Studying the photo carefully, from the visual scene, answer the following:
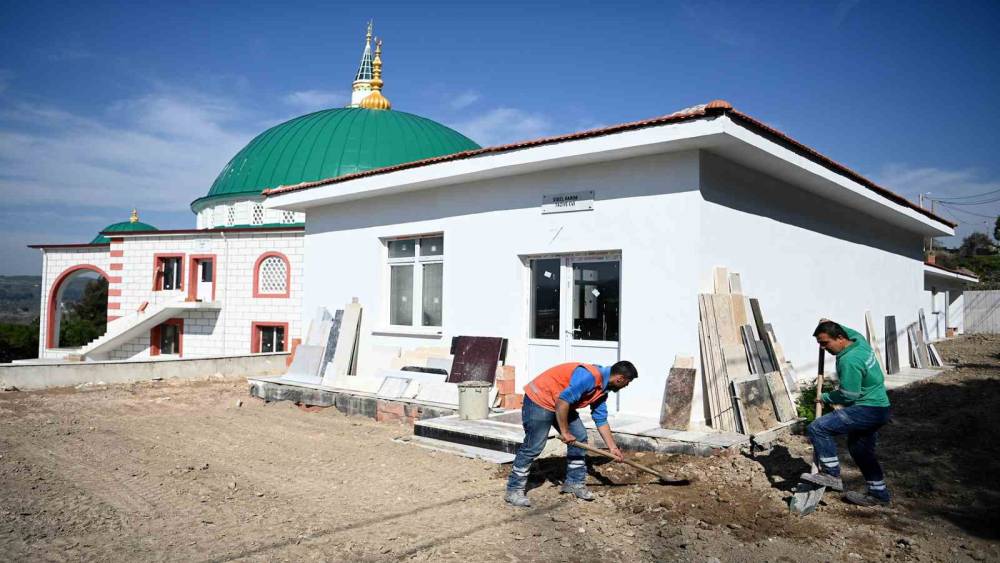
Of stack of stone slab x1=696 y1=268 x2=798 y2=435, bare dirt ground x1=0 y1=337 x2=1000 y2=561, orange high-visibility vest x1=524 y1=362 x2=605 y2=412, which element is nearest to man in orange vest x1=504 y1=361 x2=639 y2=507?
orange high-visibility vest x1=524 y1=362 x2=605 y2=412

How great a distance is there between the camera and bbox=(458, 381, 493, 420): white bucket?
8.62m

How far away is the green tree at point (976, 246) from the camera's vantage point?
58344 mm

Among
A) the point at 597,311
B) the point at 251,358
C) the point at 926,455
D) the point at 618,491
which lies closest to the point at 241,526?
the point at 618,491

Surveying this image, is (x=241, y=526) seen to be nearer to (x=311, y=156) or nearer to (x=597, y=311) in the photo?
(x=597, y=311)

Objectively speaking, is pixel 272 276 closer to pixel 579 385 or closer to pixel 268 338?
pixel 268 338

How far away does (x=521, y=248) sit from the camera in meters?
9.77

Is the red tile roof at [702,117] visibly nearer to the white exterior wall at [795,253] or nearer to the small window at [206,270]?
the white exterior wall at [795,253]

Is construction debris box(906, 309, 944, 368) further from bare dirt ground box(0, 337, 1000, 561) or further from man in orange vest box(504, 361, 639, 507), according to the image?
man in orange vest box(504, 361, 639, 507)

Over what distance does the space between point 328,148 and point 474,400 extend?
17.5 metres

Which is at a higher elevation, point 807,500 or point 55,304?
point 55,304

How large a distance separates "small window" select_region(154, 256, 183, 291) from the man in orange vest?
20.2 metres

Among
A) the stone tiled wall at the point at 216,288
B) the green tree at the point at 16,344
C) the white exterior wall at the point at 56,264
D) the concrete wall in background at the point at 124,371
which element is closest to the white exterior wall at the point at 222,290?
the stone tiled wall at the point at 216,288

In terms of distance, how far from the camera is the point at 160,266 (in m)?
22.9

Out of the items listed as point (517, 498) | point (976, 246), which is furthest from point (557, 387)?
point (976, 246)
